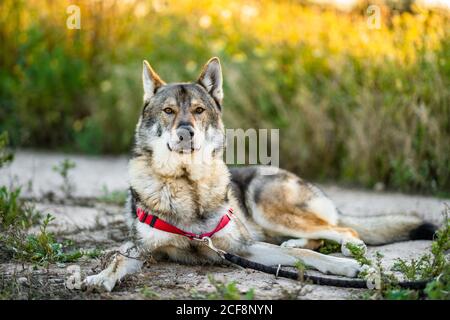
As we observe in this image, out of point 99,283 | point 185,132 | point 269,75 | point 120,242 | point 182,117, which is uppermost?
point 269,75

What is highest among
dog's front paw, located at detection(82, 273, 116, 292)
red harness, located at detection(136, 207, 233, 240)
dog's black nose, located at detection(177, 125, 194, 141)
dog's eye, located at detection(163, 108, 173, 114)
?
dog's eye, located at detection(163, 108, 173, 114)

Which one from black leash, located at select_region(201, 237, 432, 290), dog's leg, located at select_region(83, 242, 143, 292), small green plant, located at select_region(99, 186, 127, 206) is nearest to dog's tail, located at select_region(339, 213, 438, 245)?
black leash, located at select_region(201, 237, 432, 290)

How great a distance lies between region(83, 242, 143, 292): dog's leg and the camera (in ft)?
13.0

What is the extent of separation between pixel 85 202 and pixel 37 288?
3.25 metres

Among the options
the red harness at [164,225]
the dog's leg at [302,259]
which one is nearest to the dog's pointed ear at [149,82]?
the red harness at [164,225]

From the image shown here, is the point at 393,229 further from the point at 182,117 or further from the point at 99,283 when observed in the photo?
the point at 99,283

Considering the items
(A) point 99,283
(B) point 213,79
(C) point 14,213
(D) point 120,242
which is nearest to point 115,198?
(D) point 120,242

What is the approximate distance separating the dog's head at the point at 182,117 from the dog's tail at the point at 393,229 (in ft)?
5.69

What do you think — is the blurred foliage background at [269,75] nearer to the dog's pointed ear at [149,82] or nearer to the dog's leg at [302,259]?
the dog's leg at [302,259]

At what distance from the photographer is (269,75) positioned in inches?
384

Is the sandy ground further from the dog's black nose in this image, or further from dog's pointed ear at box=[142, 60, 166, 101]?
dog's pointed ear at box=[142, 60, 166, 101]

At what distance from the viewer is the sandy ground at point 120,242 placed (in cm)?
397

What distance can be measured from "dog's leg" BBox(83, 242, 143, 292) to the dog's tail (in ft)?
7.61

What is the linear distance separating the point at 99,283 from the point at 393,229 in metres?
2.96
